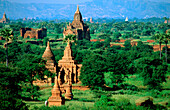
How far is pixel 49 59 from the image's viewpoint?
168ft

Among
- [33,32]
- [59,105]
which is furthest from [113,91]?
[33,32]

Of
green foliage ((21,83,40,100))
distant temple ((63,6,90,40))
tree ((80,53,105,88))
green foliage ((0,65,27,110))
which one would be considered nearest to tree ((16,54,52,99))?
green foliage ((21,83,40,100))

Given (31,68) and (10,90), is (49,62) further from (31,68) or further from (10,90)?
(10,90)

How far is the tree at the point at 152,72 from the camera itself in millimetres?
47719

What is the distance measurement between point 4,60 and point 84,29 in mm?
57369

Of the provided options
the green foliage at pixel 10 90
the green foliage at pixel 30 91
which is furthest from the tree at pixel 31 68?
the green foliage at pixel 10 90

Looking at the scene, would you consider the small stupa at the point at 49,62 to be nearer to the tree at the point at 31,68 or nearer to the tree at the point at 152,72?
the tree at the point at 31,68

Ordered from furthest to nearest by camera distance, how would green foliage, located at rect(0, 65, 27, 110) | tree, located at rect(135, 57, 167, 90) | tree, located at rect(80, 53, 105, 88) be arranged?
tree, located at rect(135, 57, 167, 90) < tree, located at rect(80, 53, 105, 88) < green foliage, located at rect(0, 65, 27, 110)

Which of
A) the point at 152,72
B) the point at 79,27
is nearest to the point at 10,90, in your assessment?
the point at 152,72

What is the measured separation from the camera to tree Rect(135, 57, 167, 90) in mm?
47719

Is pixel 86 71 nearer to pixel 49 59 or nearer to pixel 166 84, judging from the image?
pixel 49 59

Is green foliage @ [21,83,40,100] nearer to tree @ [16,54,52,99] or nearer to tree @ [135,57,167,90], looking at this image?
tree @ [16,54,52,99]

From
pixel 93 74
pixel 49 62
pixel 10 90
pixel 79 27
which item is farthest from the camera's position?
pixel 79 27

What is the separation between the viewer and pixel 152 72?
4894cm
